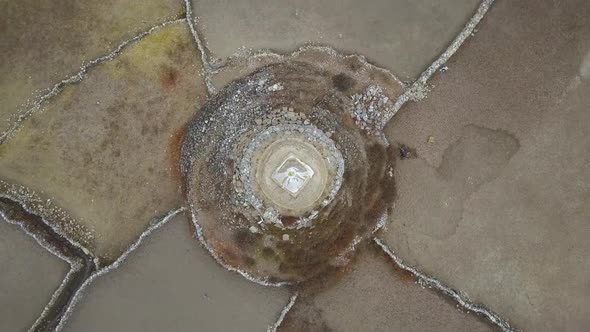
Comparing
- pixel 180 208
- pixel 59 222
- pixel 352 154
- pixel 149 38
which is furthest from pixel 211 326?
pixel 149 38

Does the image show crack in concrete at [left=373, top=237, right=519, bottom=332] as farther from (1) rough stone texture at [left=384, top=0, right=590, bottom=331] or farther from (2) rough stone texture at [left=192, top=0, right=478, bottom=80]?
(2) rough stone texture at [left=192, top=0, right=478, bottom=80]

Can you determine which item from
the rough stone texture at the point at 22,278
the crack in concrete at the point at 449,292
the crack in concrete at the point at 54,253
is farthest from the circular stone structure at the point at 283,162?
the rough stone texture at the point at 22,278

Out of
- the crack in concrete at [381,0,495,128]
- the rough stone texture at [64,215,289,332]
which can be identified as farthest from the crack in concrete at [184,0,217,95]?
the crack in concrete at [381,0,495,128]

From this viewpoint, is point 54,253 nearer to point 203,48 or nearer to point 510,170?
point 203,48

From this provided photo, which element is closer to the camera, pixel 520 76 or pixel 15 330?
pixel 15 330

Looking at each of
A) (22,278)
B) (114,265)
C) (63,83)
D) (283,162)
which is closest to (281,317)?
(283,162)

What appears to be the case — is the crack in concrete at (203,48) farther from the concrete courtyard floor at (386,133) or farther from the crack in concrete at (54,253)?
the crack in concrete at (54,253)

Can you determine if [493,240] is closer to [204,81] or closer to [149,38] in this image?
[204,81]
